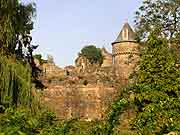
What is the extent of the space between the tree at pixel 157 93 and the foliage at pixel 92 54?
6258 centimetres

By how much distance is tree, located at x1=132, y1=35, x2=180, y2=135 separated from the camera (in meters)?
8.74

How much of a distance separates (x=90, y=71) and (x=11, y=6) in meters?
32.0

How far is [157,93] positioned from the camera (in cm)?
1011

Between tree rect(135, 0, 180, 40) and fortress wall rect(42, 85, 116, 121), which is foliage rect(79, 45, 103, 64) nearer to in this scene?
fortress wall rect(42, 85, 116, 121)

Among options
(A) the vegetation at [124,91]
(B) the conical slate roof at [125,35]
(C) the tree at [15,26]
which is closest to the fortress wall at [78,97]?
(B) the conical slate roof at [125,35]

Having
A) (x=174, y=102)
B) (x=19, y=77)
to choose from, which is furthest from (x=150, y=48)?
(x=19, y=77)

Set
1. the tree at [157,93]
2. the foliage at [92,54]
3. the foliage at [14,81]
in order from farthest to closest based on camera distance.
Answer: the foliage at [92,54] < the foliage at [14,81] < the tree at [157,93]

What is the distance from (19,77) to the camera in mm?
15430

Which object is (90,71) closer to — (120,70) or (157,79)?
(120,70)

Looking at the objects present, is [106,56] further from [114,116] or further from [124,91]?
[114,116]

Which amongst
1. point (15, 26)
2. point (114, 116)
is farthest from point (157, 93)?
point (15, 26)

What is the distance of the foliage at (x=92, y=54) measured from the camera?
250 feet

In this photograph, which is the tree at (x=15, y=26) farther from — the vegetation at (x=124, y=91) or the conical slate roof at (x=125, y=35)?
the conical slate roof at (x=125, y=35)

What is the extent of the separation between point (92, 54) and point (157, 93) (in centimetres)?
6808
